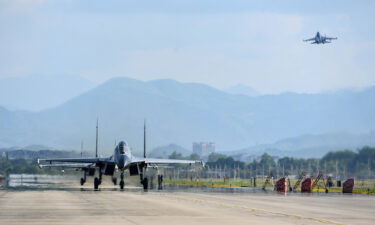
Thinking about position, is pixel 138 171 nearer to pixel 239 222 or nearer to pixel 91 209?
pixel 91 209

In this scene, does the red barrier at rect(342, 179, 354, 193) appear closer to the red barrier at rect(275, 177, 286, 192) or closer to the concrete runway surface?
the red barrier at rect(275, 177, 286, 192)

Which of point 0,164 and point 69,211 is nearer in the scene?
point 69,211

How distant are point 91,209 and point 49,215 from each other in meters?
4.89

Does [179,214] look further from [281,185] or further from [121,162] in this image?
[281,185]

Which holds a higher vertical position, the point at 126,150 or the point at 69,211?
the point at 126,150

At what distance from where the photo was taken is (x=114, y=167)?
7788 centimetres

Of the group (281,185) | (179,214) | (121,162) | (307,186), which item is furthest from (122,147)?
(179,214)

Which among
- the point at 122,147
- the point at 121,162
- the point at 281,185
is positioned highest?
the point at 122,147

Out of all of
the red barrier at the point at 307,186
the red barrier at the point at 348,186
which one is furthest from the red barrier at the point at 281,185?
the red barrier at the point at 348,186

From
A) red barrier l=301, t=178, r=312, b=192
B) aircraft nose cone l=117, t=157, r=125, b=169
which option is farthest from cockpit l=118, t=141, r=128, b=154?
red barrier l=301, t=178, r=312, b=192

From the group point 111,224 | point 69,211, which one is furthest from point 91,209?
point 111,224

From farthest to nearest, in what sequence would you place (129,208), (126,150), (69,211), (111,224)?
(126,150) < (129,208) < (69,211) < (111,224)

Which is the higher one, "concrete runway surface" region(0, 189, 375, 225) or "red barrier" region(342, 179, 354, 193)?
"red barrier" region(342, 179, 354, 193)

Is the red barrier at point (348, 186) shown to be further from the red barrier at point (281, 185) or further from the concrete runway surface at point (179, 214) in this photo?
the concrete runway surface at point (179, 214)
